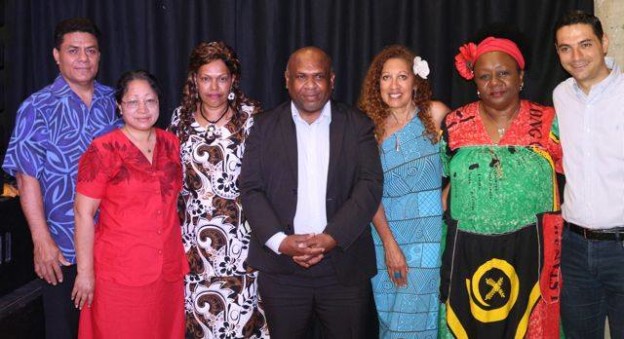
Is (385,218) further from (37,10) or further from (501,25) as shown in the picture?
(37,10)

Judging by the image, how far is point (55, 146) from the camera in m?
2.43

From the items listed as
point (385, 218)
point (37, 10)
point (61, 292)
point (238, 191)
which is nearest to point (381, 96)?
point (385, 218)

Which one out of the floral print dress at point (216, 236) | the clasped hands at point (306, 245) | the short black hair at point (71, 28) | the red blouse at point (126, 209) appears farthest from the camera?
the short black hair at point (71, 28)

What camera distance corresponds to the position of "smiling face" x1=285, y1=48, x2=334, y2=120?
7.23ft

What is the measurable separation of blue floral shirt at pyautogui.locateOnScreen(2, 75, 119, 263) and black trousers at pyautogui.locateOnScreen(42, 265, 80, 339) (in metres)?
0.09

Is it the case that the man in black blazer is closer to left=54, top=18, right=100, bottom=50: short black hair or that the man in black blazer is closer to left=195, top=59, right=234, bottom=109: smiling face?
left=195, top=59, right=234, bottom=109: smiling face

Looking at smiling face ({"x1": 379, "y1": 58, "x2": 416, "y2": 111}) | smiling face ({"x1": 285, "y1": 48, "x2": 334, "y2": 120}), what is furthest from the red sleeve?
smiling face ({"x1": 379, "y1": 58, "x2": 416, "y2": 111})

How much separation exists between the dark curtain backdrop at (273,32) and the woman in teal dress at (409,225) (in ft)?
2.95

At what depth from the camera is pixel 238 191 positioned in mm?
2441

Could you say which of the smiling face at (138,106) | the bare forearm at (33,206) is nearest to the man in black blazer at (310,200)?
the smiling face at (138,106)

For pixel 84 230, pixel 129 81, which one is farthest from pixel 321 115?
pixel 84 230

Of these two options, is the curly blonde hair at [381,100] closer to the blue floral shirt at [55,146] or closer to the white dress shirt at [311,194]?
the white dress shirt at [311,194]

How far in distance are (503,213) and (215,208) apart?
122cm

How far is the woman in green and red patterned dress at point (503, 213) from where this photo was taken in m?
2.27
